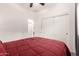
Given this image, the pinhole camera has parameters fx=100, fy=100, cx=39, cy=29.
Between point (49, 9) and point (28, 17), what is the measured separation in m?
0.26

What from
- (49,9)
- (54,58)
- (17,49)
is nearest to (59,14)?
(49,9)

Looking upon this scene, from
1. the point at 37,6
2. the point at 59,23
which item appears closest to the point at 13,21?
the point at 37,6

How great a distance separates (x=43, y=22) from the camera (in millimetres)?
1123

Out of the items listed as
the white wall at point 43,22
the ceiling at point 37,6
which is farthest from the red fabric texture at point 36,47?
the ceiling at point 37,6

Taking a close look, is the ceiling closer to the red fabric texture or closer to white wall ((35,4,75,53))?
white wall ((35,4,75,53))

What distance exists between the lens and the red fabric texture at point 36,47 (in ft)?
3.12

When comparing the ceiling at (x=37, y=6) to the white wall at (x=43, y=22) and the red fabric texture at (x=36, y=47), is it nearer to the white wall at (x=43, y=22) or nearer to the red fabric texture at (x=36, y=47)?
the white wall at (x=43, y=22)

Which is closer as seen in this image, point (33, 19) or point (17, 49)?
point (17, 49)

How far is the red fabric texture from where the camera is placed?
3.12 ft

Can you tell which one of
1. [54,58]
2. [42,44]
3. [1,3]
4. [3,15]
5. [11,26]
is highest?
[1,3]

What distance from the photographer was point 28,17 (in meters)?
1.12

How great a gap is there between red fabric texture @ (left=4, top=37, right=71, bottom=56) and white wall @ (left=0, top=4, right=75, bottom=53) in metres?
0.06

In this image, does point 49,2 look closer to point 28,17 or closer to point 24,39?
point 28,17

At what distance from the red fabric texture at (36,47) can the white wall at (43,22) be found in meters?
0.06
